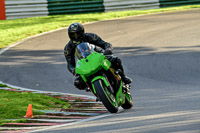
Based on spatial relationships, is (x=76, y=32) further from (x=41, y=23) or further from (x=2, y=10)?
(x=2, y=10)

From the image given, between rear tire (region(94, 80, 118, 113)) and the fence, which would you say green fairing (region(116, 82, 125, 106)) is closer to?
rear tire (region(94, 80, 118, 113))

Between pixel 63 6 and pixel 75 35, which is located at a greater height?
pixel 75 35

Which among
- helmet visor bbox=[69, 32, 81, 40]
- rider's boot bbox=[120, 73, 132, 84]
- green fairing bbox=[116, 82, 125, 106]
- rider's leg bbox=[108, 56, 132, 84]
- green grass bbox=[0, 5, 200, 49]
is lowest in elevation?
green grass bbox=[0, 5, 200, 49]

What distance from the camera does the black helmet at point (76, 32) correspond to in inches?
338

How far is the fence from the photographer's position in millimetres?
26331

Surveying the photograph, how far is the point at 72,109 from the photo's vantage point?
9.17 meters

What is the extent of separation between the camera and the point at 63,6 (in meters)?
27.0

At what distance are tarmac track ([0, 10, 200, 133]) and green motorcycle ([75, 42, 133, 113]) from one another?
0.99 ft

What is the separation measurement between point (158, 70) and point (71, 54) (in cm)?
508

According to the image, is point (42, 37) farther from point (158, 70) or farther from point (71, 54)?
point (71, 54)

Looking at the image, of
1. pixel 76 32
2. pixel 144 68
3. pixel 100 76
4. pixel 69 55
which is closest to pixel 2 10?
pixel 144 68

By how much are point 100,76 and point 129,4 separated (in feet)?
65.0

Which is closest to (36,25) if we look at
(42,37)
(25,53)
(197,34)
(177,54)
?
(42,37)

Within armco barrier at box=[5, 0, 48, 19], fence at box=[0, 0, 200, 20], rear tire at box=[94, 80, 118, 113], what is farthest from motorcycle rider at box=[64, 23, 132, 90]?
armco barrier at box=[5, 0, 48, 19]
